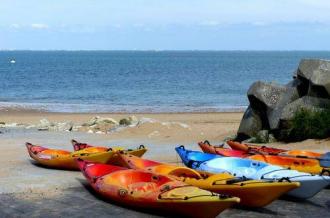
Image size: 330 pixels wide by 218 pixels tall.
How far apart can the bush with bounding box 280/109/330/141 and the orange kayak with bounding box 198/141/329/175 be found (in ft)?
11.2

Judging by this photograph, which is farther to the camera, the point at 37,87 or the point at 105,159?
the point at 37,87

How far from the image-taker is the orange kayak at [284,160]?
10.1m

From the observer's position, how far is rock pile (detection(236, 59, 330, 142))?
1502cm

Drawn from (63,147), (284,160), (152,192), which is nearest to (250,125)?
(63,147)

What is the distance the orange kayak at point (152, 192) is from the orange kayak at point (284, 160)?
2600 mm

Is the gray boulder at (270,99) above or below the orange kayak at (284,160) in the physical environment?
above

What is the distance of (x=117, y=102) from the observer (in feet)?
121

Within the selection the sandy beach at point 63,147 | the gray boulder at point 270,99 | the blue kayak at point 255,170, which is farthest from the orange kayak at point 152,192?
the gray boulder at point 270,99

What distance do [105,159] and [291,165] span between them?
10.6 feet

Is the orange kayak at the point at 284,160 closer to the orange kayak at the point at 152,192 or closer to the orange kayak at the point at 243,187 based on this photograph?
the orange kayak at the point at 243,187

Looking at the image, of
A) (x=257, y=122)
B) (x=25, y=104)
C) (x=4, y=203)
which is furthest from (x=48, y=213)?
(x=25, y=104)

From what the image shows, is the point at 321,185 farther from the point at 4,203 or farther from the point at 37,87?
the point at 37,87

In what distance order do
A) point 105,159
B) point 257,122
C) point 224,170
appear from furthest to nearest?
point 257,122 → point 105,159 → point 224,170

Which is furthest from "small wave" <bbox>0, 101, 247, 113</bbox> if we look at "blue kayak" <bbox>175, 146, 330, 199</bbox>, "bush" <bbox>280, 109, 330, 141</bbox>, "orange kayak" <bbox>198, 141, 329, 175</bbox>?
"blue kayak" <bbox>175, 146, 330, 199</bbox>
